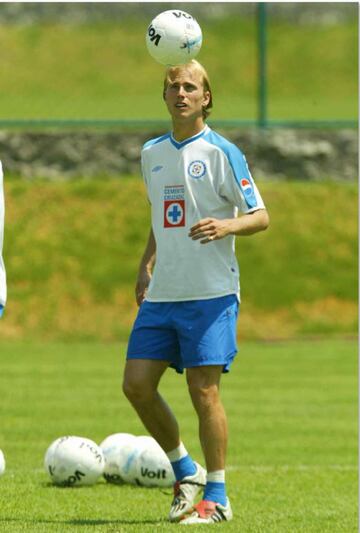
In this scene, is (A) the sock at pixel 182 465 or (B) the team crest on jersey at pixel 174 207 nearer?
(B) the team crest on jersey at pixel 174 207

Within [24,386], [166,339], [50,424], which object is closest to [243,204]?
[166,339]

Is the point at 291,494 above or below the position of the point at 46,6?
below

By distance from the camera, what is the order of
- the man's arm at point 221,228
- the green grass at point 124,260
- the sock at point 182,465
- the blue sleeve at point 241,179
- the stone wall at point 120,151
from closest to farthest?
the man's arm at point 221,228
the blue sleeve at point 241,179
the sock at point 182,465
the green grass at point 124,260
the stone wall at point 120,151

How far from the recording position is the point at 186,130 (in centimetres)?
791

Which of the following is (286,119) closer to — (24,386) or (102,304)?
(102,304)

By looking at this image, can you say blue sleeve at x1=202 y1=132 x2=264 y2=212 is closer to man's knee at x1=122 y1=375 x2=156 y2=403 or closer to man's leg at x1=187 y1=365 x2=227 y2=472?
man's leg at x1=187 y1=365 x2=227 y2=472

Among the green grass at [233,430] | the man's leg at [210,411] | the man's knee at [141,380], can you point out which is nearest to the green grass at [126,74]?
the green grass at [233,430]

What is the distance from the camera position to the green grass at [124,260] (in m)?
21.6

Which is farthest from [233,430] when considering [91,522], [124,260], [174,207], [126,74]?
[126,74]

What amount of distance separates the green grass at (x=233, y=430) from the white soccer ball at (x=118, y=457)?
87 millimetres

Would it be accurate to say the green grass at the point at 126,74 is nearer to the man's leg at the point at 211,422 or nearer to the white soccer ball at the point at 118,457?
the white soccer ball at the point at 118,457

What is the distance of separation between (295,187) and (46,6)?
6758 mm

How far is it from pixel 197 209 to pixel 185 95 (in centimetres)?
66

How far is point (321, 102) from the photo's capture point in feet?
97.2
